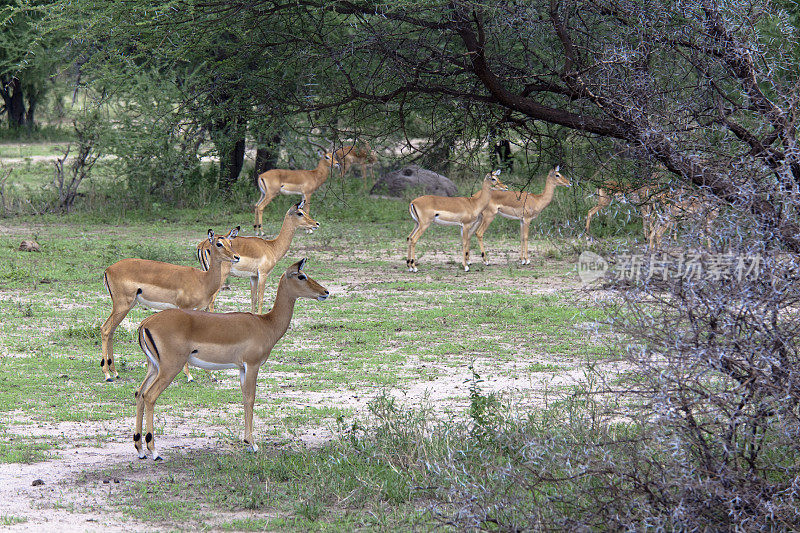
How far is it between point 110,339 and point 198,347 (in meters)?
1.99

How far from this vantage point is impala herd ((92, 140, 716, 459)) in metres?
5.69

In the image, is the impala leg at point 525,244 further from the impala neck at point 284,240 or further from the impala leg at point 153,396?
the impala leg at point 153,396

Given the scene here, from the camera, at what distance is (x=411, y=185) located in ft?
65.1

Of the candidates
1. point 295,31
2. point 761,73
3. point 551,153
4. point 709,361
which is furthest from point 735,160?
point 295,31

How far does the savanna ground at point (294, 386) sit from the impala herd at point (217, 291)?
0.32 metres

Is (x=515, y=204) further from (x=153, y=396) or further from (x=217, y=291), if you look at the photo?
(x=153, y=396)

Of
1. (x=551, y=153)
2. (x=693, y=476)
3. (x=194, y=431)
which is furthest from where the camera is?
(x=551, y=153)

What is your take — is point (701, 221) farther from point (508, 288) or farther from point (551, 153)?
point (508, 288)

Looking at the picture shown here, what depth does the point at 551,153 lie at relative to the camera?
685cm

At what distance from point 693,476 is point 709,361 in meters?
0.59

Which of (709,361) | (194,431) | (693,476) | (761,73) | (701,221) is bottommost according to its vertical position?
(194,431)

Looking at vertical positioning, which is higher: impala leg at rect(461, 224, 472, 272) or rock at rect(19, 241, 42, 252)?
impala leg at rect(461, 224, 472, 272)

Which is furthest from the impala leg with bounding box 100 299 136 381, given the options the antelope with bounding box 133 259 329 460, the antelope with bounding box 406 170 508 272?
the antelope with bounding box 406 170 508 272

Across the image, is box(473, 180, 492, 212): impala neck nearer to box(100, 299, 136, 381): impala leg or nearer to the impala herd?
the impala herd
